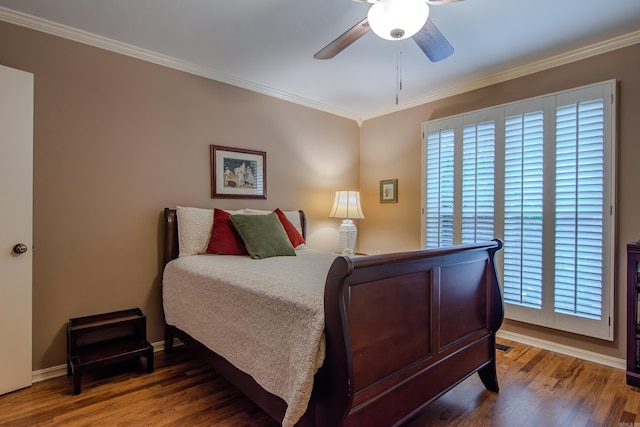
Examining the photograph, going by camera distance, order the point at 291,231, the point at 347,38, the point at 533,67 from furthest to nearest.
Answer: the point at 291,231 → the point at 533,67 → the point at 347,38

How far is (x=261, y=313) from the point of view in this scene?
1.61 m

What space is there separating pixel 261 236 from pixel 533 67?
112 inches

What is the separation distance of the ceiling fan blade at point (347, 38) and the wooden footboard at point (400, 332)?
129 cm

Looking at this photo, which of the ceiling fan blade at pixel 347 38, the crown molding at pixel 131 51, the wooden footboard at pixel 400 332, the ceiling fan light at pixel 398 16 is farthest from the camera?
the crown molding at pixel 131 51

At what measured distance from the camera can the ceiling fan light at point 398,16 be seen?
5.18ft

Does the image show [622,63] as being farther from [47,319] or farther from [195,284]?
[47,319]

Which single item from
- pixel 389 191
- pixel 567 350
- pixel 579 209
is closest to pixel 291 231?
pixel 389 191

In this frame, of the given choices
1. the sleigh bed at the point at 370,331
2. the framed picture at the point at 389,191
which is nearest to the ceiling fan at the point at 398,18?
the sleigh bed at the point at 370,331

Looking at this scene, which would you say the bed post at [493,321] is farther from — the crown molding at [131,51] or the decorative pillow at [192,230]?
the crown molding at [131,51]

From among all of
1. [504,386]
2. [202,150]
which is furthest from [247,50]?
[504,386]

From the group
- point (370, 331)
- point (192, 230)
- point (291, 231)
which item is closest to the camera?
point (370, 331)

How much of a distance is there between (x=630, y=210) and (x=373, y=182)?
2.53m

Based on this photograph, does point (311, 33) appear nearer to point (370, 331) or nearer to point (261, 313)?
point (261, 313)

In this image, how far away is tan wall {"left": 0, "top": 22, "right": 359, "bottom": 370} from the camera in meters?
2.34
